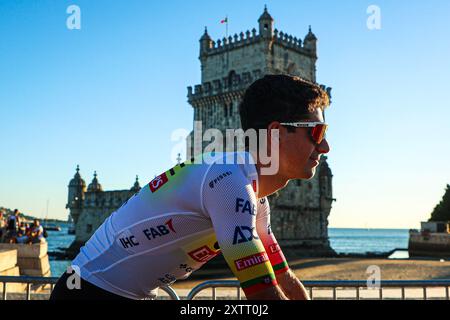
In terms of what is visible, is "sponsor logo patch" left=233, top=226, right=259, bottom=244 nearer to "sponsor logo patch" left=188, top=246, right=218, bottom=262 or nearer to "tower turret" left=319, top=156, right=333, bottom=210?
"sponsor logo patch" left=188, top=246, right=218, bottom=262

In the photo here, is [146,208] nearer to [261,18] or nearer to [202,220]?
[202,220]

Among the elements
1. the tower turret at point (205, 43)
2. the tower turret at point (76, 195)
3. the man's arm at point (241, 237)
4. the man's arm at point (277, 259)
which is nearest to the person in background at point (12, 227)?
the man's arm at point (277, 259)

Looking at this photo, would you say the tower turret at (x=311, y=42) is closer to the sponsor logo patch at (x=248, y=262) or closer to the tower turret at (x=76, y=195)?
the tower turret at (x=76, y=195)

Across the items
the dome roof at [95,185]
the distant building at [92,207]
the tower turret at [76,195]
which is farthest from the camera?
the dome roof at [95,185]

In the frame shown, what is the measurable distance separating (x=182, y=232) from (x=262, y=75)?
35733 mm

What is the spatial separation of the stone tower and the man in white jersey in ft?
114

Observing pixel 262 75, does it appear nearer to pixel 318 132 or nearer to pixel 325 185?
pixel 325 185

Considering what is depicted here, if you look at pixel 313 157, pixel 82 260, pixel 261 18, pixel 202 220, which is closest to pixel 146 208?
pixel 202 220

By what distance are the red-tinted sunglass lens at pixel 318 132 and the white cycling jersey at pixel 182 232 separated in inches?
12.4

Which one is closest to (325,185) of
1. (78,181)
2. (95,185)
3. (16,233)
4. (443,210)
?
(443,210)

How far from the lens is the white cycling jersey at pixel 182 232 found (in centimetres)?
171
